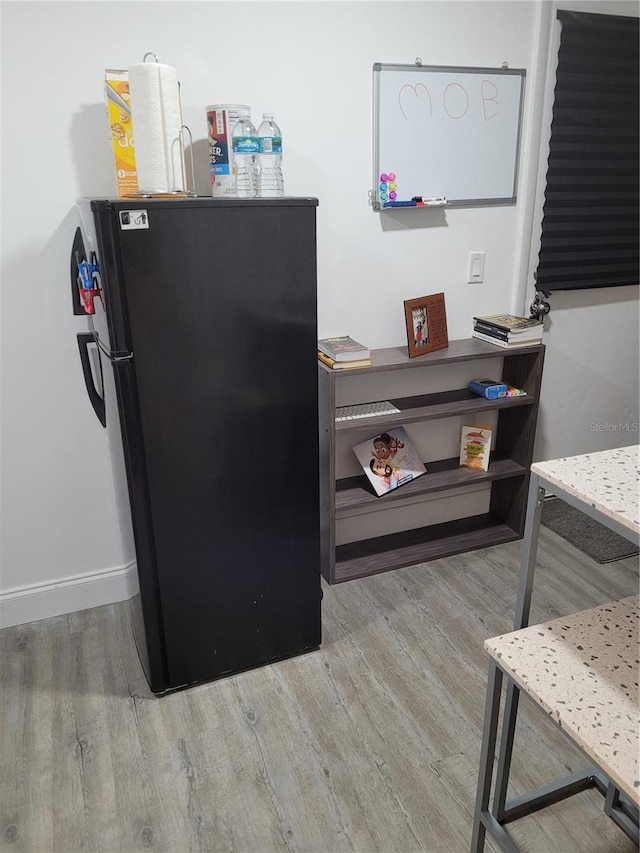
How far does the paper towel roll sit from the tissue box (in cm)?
11

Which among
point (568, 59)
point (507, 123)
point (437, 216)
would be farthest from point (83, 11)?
point (568, 59)

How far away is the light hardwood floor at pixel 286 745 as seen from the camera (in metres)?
1.60

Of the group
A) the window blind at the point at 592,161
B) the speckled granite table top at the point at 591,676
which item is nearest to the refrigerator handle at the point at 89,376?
the speckled granite table top at the point at 591,676

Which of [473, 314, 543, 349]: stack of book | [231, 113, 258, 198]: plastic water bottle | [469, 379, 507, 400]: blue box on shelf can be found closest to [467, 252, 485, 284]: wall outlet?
[473, 314, 543, 349]: stack of book

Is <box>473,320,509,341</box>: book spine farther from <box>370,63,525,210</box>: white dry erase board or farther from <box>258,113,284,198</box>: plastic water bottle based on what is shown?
<box>258,113,284,198</box>: plastic water bottle

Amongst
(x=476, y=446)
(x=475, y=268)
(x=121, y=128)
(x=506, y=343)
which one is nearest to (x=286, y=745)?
(x=476, y=446)

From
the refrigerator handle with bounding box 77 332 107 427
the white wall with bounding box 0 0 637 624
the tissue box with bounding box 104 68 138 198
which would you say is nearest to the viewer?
the tissue box with bounding box 104 68 138 198

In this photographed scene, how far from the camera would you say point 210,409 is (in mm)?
1820

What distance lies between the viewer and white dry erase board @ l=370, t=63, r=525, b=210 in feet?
7.65

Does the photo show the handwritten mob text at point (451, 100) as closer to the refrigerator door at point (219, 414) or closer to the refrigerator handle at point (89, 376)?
the refrigerator door at point (219, 414)

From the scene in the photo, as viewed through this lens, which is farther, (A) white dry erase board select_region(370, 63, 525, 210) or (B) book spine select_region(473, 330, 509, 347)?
(B) book spine select_region(473, 330, 509, 347)

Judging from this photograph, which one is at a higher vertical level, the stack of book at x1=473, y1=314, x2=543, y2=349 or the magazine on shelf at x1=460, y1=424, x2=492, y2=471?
the stack of book at x1=473, y1=314, x2=543, y2=349

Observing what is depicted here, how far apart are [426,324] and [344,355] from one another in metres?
0.43

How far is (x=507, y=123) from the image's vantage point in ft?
8.31
